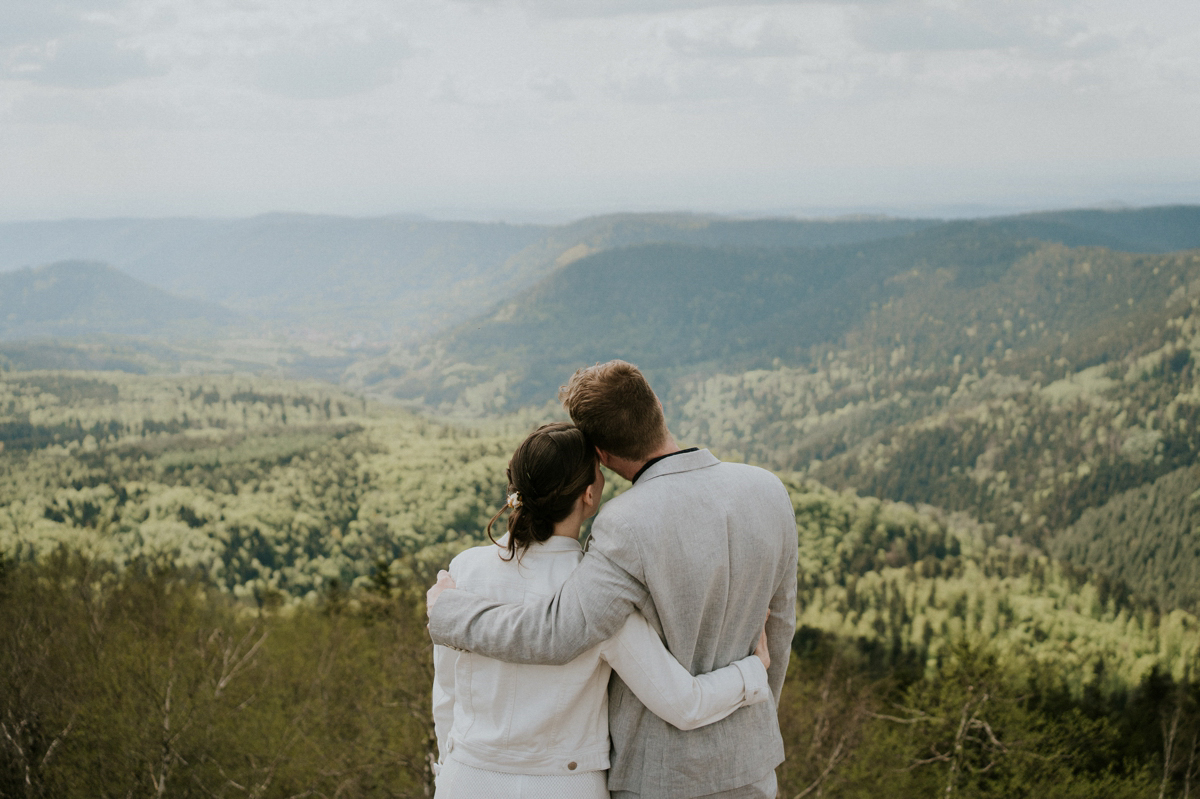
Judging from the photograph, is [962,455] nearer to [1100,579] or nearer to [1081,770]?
[1100,579]

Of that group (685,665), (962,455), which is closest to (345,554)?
(685,665)

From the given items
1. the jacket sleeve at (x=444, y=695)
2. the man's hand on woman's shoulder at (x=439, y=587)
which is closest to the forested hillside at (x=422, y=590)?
the jacket sleeve at (x=444, y=695)

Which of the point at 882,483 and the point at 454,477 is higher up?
the point at 454,477

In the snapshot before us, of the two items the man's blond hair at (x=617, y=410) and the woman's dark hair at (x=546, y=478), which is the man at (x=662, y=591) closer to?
the man's blond hair at (x=617, y=410)

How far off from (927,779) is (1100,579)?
83.0 metres

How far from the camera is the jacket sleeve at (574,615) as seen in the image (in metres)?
2.88

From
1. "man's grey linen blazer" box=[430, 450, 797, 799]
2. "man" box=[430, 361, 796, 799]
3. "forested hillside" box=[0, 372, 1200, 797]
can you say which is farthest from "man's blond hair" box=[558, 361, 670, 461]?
"forested hillside" box=[0, 372, 1200, 797]

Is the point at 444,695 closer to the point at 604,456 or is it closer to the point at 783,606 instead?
the point at 604,456

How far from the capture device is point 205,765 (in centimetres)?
1719

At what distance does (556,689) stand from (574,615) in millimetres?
407

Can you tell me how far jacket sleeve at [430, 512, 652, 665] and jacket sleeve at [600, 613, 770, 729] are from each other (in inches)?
3.9

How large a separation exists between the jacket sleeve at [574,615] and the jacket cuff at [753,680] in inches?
22.1

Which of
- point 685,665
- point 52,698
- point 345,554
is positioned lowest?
point 345,554

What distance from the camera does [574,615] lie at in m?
2.88
